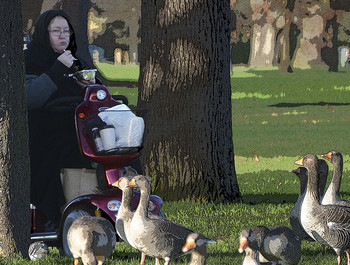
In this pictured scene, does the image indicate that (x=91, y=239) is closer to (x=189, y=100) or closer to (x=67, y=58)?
(x=67, y=58)

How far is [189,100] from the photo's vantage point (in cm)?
1112

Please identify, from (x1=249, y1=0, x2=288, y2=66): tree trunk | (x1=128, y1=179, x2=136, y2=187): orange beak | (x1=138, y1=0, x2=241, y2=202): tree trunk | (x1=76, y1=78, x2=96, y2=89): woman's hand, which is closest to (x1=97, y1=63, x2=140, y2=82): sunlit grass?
(x1=249, y1=0, x2=288, y2=66): tree trunk

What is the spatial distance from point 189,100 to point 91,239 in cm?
468

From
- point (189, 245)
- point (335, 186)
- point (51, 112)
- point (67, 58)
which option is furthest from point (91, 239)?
point (335, 186)

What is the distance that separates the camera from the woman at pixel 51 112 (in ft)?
25.6

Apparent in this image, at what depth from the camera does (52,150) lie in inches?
311

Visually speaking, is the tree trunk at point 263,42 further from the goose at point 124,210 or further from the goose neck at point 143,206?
the goose neck at point 143,206

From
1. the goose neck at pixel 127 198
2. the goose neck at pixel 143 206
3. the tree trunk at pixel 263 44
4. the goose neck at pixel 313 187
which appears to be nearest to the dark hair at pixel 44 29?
the goose neck at pixel 127 198

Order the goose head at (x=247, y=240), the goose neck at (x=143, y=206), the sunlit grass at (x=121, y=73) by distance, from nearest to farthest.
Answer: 1. the goose head at (x=247, y=240)
2. the goose neck at (x=143, y=206)
3. the sunlit grass at (x=121, y=73)

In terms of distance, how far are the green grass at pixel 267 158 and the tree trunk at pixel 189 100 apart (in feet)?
1.18

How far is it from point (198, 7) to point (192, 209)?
236 cm

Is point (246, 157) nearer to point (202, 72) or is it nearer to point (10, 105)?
point (202, 72)

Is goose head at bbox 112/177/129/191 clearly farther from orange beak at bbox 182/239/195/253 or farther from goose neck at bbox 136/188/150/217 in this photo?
orange beak at bbox 182/239/195/253

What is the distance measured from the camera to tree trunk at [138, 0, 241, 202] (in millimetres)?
11125
